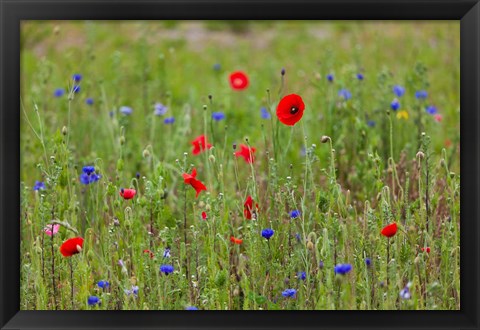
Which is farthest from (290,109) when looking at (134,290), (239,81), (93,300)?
(239,81)

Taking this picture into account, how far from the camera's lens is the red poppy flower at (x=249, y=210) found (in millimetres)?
3059

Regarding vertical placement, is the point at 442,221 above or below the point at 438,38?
below

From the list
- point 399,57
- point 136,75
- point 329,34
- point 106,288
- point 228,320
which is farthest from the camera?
point 329,34

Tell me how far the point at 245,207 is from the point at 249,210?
0.06 metres

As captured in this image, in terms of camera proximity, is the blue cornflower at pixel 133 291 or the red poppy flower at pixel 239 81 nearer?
the blue cornflower at pixel 133 291

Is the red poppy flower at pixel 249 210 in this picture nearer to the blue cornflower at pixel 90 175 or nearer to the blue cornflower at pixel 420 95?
the blue cornflower at pixel 90 175

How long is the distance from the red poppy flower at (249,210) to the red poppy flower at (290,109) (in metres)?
0.29

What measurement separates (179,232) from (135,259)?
1.72 ft

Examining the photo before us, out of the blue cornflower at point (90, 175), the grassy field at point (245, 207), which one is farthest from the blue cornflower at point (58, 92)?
the blue cornflower at point (90, 175)

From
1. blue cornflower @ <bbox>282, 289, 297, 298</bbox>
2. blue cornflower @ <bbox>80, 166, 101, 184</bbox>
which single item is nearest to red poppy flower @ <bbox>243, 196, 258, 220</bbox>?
blue cornflower @ <bbox>282, 289, 297, 298</bbox>

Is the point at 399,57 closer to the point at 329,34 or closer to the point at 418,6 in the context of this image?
the point at 329,34

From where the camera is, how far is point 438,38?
23.0 ft
